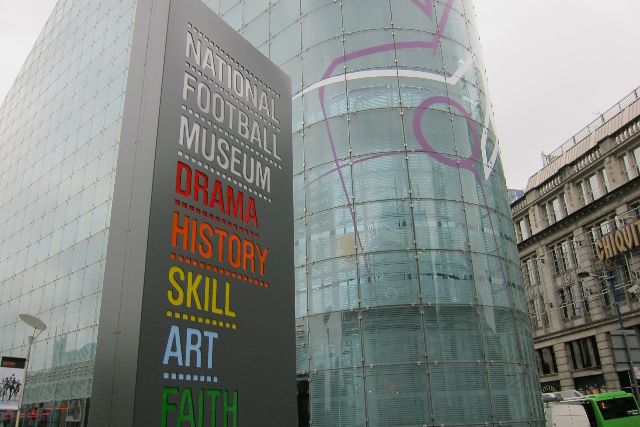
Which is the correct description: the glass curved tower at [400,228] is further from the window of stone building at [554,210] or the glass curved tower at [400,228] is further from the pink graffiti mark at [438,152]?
the window of stone building at [554,210]

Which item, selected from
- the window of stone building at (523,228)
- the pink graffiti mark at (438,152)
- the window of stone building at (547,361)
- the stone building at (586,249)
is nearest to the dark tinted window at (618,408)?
the stone building at (586,249)

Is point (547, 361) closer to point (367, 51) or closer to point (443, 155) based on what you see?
point (443, 155)

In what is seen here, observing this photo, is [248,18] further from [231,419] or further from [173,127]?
[231,419]

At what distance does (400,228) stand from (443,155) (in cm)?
313

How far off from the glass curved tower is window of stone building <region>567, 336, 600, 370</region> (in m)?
25.4

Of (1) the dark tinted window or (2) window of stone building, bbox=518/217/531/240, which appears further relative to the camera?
(2) window of stone building, bbox=518/217/531/240

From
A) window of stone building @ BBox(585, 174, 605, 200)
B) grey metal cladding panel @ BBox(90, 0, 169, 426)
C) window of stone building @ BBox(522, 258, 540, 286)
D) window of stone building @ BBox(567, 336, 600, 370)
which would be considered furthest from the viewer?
window of stone building @ BBox(522, 258, 540, 286)

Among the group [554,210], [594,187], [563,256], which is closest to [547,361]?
[563,256]

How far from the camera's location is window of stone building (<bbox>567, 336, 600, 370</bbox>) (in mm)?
40031

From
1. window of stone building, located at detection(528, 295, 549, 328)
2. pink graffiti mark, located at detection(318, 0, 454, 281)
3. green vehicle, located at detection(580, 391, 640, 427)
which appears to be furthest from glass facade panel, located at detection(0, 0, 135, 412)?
window of stone building, located at detection(528, 295, 549, 328)

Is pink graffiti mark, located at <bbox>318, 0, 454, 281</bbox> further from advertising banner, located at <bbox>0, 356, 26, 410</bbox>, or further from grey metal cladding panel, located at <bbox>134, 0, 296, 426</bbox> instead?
advertising banner, located at <bbox>0, 356, 26, 410</bbox>

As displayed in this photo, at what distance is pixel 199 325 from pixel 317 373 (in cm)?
1172

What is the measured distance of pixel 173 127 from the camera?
19.9 ft

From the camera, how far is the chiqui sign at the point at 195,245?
521 centimetres
